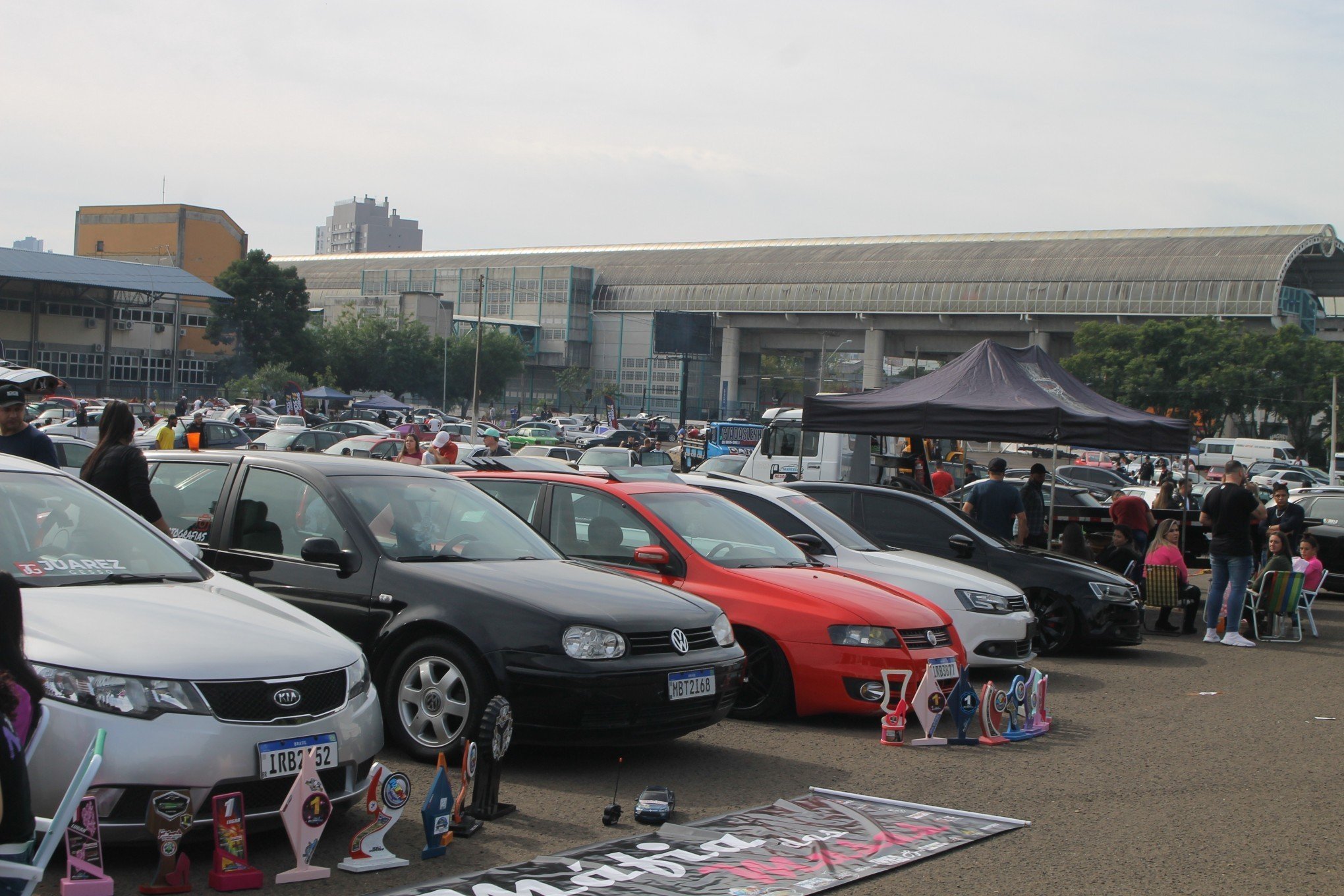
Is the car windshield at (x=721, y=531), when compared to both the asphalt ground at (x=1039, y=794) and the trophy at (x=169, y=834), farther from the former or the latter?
the trophy at (x=169, y=834)

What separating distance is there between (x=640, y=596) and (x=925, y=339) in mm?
76969

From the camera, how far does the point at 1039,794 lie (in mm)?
6438

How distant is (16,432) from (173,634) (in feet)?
12.7

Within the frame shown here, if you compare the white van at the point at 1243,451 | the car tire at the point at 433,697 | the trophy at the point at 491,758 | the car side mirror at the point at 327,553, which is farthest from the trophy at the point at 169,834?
the white van at the point at 1243,451

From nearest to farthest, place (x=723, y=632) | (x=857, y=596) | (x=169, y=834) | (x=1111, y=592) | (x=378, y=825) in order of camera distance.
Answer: (x=169, y=834)
(x=378, y=825)
(x=723, y=632)
(x=857, y=596)
(x=1111, y=592)

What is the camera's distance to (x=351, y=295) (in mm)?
107000

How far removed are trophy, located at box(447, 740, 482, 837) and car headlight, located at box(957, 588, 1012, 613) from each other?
17.5ft

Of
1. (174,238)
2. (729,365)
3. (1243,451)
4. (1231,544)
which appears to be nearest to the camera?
(1231,544)

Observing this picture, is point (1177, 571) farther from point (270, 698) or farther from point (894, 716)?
point (270, 698)

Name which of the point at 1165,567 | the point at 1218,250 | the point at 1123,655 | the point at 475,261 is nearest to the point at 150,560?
the point at 1123,655

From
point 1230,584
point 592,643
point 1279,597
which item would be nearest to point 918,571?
point 592,643

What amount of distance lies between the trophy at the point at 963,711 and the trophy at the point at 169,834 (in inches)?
180

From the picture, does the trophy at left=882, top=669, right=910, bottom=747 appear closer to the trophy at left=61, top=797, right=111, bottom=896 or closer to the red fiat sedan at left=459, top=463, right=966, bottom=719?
the red fiat sedan at left=459, top=463, right=966, bottom=719

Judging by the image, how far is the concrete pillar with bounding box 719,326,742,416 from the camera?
88.4m
